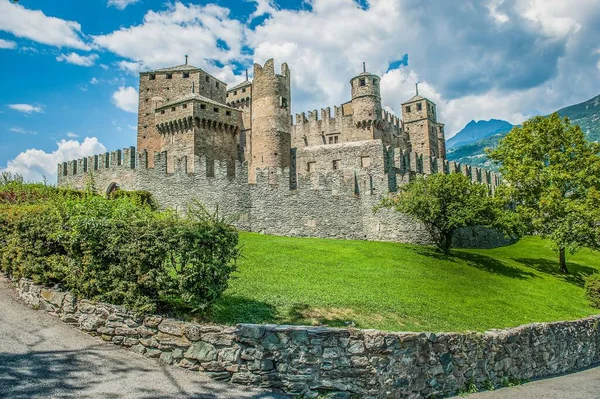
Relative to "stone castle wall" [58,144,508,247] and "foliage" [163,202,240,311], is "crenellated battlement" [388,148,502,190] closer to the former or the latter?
"stone castle wall" [58,144,508,247]

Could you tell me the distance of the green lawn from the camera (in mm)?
10719

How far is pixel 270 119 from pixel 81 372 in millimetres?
32034

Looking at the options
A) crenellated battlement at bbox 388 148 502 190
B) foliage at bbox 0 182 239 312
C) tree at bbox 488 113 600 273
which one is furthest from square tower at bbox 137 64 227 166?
foliage at bbox 0 182 239 312

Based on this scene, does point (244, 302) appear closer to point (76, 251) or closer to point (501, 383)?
point (76, 251)

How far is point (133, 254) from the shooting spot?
27.0ft

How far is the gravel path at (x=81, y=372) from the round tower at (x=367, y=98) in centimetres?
4034

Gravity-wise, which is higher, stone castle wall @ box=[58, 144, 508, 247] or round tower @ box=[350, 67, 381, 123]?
round tower @ box=[350, 67, 381, 123]

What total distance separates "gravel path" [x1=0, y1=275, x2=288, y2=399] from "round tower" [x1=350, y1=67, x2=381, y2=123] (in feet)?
132

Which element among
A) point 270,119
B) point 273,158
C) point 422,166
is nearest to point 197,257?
point 273,158

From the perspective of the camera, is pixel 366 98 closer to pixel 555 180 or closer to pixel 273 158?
pixel 273 158

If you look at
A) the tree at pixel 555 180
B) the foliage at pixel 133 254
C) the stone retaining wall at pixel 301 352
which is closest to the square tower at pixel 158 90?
the tree at pixel 555 180

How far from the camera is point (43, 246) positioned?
32.5 feet

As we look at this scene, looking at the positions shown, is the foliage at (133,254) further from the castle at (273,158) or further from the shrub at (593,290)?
the shrub at (593,290)

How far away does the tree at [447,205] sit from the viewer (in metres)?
22.9
